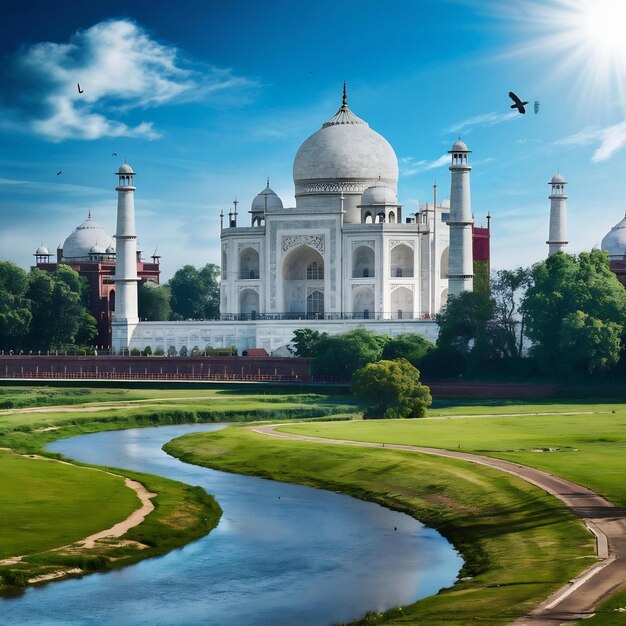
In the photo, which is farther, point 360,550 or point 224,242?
point 224,242

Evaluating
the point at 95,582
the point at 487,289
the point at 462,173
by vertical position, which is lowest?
the point at 95,582

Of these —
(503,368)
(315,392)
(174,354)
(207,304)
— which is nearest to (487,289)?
(503,368)

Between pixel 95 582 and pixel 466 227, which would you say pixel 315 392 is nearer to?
pixel 466 227

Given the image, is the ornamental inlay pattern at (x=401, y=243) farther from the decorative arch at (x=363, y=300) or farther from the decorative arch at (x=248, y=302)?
the decorative arch at (x=248, y=302)

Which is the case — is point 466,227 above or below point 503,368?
above

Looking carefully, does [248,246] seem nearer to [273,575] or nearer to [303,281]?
[303,281]

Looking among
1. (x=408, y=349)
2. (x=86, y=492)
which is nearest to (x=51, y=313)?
(x=408, y=349)
